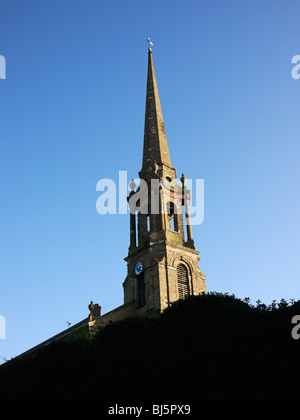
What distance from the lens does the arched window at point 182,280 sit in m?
45.9

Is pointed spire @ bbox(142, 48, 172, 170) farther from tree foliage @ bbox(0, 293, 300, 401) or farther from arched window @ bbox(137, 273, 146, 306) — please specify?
tree foliage @ bbox(0, 293, 300, 401)

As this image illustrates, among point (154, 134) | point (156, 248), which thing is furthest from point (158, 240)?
point (154, 134)

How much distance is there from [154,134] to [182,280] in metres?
17.7

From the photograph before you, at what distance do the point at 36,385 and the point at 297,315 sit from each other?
17.6 metres

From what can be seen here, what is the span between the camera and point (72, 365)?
3266 cm

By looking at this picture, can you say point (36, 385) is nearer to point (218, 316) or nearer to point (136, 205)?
point (218, 316)

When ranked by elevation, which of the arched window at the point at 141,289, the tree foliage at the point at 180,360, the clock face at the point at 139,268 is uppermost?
the clock face at the point at 139,268

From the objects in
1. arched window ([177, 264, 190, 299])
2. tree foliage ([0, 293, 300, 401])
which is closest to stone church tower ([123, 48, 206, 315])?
arched window ([177, 264, 190, 299])

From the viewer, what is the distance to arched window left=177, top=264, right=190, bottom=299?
1806 inches

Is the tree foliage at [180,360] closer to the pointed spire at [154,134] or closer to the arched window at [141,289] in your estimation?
the arched window at [141,289]

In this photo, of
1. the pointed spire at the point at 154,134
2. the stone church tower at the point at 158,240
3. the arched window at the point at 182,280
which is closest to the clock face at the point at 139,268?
the stone church tower at the point at 158,240

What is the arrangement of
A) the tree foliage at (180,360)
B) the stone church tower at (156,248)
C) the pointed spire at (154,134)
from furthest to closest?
the pointed spire at (154,134), the stone church tower at (156,248), the tree foliage at (180,360)

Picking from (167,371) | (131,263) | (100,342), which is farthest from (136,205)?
(167,371)

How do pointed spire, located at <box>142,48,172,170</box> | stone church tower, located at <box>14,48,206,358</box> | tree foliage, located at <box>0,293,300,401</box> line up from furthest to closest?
pointed spire, located at <box>142,48,172,170</box>, stone church tower, located at <box>14,48,206,358</box>, tree foliage, located at <box>0,293,300,401</box>
